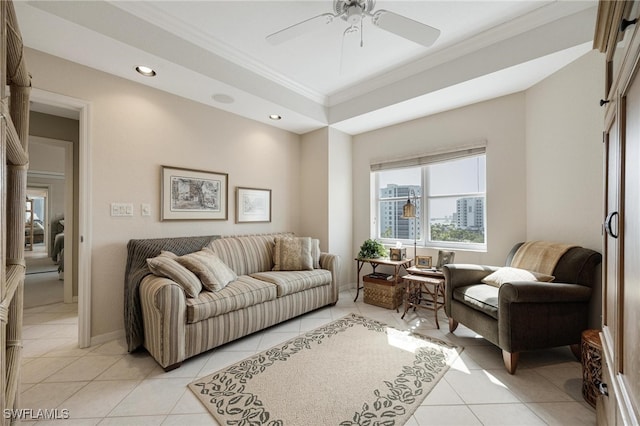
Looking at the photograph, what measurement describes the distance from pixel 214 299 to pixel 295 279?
0.94 m

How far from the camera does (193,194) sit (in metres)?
3.20

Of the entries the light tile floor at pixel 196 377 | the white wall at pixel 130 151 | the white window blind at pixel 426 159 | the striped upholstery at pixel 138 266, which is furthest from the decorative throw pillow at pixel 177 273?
the white window blind at pixel 426 159

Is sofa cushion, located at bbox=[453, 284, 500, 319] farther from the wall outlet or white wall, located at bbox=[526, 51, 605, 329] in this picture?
the wall outlet

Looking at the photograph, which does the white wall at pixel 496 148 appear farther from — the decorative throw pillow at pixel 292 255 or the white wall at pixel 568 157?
the decorative throw pillow at pixel 292 255

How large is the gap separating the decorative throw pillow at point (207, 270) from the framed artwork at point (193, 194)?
0.75 m

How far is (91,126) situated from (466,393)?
148 inches

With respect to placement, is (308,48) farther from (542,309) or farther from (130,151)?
(542,309)

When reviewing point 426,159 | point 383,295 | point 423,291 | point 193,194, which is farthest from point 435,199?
point 193,194

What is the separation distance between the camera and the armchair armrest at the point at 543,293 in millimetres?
1933

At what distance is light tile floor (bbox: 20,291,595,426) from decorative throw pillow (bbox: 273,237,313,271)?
0.85m

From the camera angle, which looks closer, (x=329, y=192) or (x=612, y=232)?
(x=612, y=232)

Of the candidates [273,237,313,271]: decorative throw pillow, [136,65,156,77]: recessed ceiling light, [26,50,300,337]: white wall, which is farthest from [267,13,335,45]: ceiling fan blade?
[273,237,313,271]: decorative throw pillow

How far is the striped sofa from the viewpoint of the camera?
2064mm

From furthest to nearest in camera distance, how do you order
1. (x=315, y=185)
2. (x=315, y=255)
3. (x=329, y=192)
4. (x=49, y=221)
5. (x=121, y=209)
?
(x=49, y=221) → (x=315, y=185) → (x=329, y=192) → (x=315, y=255) → (x=121, y=209)
